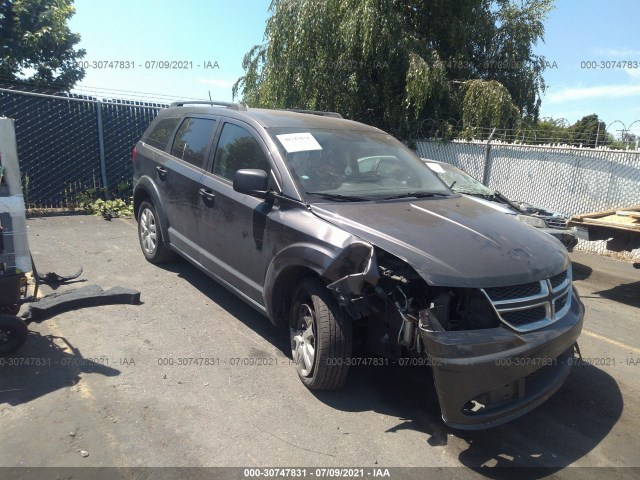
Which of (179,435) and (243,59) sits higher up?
(243,59)

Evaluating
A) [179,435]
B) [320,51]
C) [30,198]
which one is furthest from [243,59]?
[179,435]

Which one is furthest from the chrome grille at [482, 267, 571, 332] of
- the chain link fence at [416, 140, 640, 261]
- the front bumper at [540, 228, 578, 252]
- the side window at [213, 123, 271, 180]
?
the chain link fence at [416, 140, 640, 261]

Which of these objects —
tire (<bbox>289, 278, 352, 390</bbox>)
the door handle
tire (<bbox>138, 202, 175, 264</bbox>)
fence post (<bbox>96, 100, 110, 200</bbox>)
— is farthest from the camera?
fence post (<bbox>96, 100, 110, 200</bbox>)

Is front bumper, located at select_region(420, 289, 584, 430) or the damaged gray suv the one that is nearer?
front bumper, located at select_region(420, 289, 584, 430)

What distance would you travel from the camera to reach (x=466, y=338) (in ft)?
9.10

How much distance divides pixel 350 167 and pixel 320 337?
1556 mm

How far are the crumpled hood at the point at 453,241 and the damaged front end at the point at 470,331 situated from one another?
90mm

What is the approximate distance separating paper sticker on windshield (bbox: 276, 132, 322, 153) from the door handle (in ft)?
2.99

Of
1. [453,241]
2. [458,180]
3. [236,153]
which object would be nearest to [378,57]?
[458,180]

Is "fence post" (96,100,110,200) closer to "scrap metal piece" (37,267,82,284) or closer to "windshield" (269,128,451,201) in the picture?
"scrap metal piece" (37,267,82,284)

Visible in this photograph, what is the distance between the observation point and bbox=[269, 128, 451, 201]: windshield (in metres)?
3.83

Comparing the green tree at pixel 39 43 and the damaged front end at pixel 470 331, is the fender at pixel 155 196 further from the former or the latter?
the green tree at pixel 39 43

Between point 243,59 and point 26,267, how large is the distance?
13553mm

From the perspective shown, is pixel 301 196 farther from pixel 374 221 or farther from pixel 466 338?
pixel 466 338
